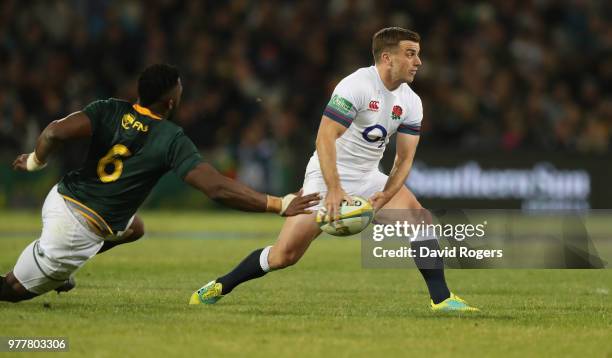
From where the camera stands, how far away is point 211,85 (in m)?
24.2

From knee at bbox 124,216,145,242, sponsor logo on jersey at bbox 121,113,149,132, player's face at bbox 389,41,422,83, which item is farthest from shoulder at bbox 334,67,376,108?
knee at bbox 124,216,145,242

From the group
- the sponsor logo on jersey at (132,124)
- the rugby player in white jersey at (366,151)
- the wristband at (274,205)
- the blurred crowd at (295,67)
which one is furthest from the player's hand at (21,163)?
the blurred crowd at (295,67)

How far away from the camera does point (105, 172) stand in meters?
8.45

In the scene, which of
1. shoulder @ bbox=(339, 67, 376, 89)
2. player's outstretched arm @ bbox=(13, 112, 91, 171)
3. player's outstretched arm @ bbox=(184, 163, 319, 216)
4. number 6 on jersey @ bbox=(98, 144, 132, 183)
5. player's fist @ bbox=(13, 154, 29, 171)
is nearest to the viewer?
player's outstretched arm @ bbox=(184, 163, 319, 216)

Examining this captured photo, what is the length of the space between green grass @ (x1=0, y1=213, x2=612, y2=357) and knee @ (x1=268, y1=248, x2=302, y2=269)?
36 cm

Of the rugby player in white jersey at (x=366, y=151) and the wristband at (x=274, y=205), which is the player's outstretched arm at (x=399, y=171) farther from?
the wristband at (x=274, y=205)

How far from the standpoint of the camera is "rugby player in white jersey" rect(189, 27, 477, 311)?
9.06 meters

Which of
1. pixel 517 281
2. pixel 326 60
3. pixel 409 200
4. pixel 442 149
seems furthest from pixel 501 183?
pixel 409 200

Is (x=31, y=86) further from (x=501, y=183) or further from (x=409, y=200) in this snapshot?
(x=409, y=200)

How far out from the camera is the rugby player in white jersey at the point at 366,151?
9.06 metres

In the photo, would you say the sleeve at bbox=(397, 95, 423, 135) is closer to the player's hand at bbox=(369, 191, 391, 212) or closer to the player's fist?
the player's hand at bbox=(369, 191, 391, 212)

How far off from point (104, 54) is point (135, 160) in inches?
653

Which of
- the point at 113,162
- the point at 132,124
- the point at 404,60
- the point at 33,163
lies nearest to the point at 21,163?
the point at 33,163

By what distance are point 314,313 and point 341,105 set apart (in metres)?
1.68
